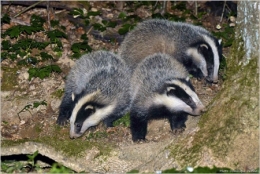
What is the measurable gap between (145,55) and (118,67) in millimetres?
1106

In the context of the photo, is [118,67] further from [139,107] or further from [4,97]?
[4,97]

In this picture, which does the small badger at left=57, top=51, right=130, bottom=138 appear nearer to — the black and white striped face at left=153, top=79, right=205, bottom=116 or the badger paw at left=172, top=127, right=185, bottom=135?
the black and white striped face at left=153, top=79, right=205, bottom=116

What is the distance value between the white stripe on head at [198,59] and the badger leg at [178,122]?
5.71ft

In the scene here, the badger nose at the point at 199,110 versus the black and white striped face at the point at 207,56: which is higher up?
the black and white striped face at the point at 207,56

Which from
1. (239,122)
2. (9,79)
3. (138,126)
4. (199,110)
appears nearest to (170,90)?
(199,110)

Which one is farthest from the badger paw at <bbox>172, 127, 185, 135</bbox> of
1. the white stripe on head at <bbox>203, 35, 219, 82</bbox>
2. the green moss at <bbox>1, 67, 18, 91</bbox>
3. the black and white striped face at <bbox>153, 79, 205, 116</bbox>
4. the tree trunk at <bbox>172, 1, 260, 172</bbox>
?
the green moss at <bbox>1, 67, 18, 91</bbox>

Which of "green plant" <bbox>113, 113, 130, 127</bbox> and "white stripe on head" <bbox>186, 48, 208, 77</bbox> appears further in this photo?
"white stripe on head" <bbox>186, 48, 208, 77</bbox>

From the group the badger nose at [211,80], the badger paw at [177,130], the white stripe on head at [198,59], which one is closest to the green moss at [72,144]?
the badger paw at [177,130]

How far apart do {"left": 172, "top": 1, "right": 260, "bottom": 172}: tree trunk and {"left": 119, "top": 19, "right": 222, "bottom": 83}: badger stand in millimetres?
3114

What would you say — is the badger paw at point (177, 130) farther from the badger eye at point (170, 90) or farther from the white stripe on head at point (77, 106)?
the white stripe on head at point (77, 106)

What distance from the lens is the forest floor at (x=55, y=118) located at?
7.98m

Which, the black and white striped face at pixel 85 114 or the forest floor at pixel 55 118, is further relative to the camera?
the black and white striped face at pixel 85 114

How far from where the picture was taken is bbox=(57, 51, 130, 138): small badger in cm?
840

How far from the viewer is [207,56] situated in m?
10.0
